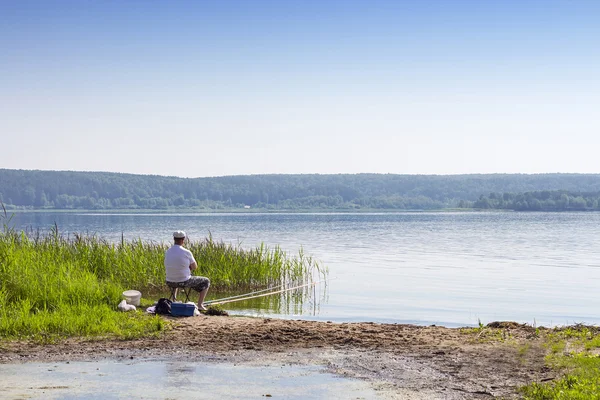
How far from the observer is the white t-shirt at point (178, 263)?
15.7 m

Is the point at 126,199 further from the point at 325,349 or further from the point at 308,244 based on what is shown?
the point at 325,349

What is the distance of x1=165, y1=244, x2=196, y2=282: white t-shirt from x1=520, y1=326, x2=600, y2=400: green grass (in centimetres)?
706

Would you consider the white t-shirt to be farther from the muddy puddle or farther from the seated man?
the muddy puddle

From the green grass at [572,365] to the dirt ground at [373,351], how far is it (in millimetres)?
230

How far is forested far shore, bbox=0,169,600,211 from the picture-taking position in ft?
507

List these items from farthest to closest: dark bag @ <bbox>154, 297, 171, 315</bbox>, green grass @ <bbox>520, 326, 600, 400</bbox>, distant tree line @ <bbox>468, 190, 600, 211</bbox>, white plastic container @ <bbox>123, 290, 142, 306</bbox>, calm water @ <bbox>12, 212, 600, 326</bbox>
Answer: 1. distant tree line @ <bbox>468, 190, 600, 211</bbox>
2. calm water @ <bbox>12, 212, 600, 326</bbox>
3. white plastic container @ <bbox>123, 290, 142, 306</bbox>
4. dark bag @ <bbox>154, 297, 171, 315</bbox>
5. green grass @ <bbox>520, 326, 600, 400</bbox>

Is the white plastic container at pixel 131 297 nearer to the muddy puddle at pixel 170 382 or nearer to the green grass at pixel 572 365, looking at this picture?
the muddy puddle at pixel 170 382

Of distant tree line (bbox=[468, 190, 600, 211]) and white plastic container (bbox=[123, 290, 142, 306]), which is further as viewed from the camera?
distant tree line (bbox=[468, 190, 600, 211])

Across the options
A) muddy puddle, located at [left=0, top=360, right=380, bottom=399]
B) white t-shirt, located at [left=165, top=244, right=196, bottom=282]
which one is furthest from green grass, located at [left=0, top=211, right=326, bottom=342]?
muddy puddle, located at [left=0, top=360, right=380, bottom=399]

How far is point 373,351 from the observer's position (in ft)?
39.1

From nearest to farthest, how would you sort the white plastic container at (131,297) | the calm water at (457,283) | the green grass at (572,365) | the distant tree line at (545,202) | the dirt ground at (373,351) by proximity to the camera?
the green grass at (572,365) → the dirt ground at (373,351) → the white plastic container at (131,297) → the calm water at (457,283) → the distant tree line at (545,202)

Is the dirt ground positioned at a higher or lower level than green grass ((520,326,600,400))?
lower

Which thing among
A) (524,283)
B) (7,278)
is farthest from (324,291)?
(7,278)

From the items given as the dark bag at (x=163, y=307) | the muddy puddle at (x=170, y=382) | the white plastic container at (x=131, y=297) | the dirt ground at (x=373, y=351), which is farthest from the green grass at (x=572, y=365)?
the white plastic container at (x=131, y=297)
